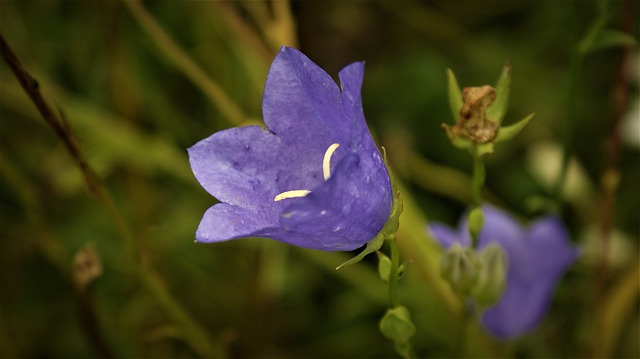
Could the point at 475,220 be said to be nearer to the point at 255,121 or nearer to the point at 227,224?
the point at 227,224

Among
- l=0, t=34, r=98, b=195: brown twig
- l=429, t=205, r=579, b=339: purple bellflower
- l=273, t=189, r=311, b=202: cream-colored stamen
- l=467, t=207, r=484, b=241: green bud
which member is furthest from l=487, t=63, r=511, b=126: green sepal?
l=0, t=34, r=98, b=195: brown twig

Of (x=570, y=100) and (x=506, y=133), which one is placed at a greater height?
(x=506, y=133)

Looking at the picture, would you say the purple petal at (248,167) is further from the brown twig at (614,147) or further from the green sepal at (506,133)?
the brown twig at (614,147)

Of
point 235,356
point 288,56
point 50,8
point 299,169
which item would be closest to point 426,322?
point 235,356

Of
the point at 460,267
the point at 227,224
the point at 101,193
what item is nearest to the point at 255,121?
the point at 101,193

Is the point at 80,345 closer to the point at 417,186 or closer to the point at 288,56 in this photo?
the point at 417,186

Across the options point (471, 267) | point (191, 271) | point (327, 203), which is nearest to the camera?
point (327, 203)
